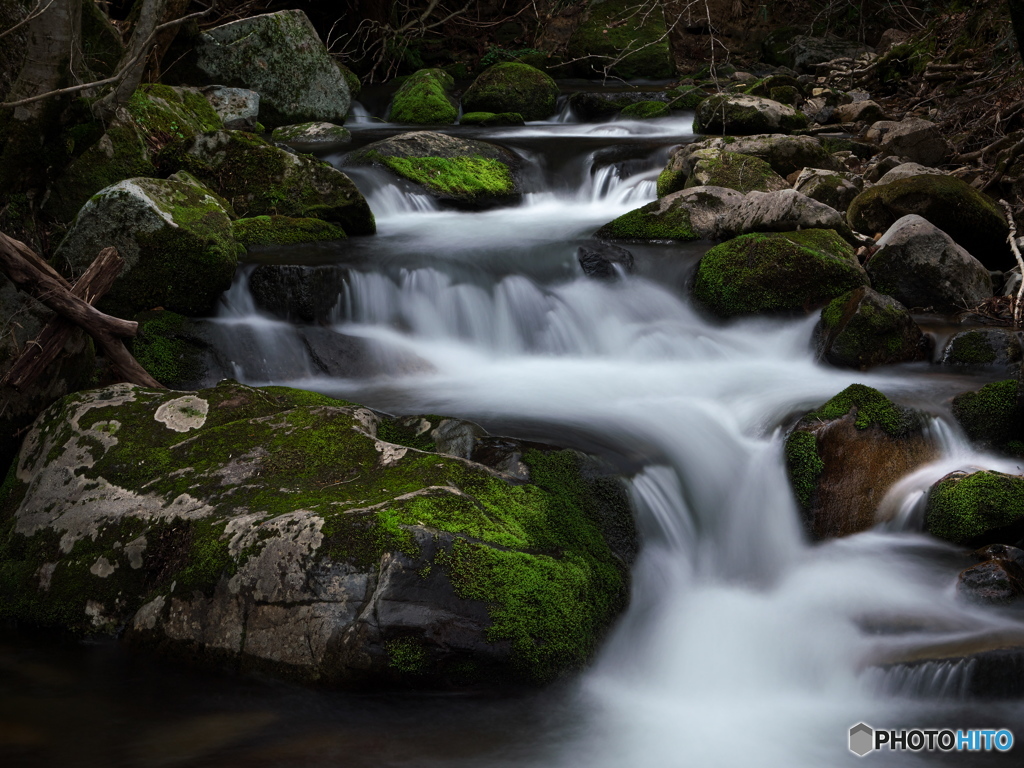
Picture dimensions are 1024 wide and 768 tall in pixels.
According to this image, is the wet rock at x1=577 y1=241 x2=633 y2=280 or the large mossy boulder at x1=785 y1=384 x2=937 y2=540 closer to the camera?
the large mossy boulder at x1=785 y1=384 x2=937 y2=540

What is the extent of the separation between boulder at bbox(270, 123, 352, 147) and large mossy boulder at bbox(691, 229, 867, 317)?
279 inches

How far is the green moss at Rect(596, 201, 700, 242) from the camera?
8.60m

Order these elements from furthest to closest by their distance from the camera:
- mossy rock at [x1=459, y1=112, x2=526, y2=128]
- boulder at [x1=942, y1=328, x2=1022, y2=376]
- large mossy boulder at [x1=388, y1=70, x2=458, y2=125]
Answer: large mossy boulder at [x1=388, y1=70, x2=458, y2=125], mossy rock at [x1=459, y1=112, x2=526, y2=128], boulder at [x1=942, y1=328, x2=1022, y2=376]

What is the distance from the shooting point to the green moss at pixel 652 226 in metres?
8.60

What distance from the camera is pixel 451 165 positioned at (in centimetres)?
1077

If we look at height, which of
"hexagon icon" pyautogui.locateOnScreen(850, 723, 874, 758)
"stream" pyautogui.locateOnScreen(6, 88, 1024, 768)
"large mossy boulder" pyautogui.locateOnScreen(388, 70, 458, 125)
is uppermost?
"large mossy boulder" pyautogui.locateOnScreen(388, 70, 458, 125)

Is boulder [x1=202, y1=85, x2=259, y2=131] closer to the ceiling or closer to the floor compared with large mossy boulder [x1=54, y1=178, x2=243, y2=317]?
closer to the ceiling

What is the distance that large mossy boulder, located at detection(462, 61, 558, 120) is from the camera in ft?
50.2

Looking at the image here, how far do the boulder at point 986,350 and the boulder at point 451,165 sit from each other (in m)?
5.74

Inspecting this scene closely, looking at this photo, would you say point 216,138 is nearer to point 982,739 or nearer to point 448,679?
point 448,679

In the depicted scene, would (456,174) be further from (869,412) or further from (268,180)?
(869,412)

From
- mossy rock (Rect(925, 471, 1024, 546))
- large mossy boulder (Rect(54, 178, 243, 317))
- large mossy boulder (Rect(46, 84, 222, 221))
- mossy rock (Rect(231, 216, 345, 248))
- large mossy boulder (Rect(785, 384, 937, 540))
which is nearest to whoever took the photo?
mossy rock (Rect(925, 471, 1024, 546))

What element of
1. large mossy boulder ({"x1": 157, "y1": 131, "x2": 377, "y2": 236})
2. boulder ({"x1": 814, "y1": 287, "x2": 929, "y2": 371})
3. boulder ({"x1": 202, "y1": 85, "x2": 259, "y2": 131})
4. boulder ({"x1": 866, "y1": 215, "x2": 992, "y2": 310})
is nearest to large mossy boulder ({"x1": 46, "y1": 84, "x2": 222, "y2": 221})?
large mossy boulder ({"x1": 157, "y1": 131, "x2": 377, "y2": 236})

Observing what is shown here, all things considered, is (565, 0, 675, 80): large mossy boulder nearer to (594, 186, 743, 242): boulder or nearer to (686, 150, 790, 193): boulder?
(686, 150, 790, 193): boulder
